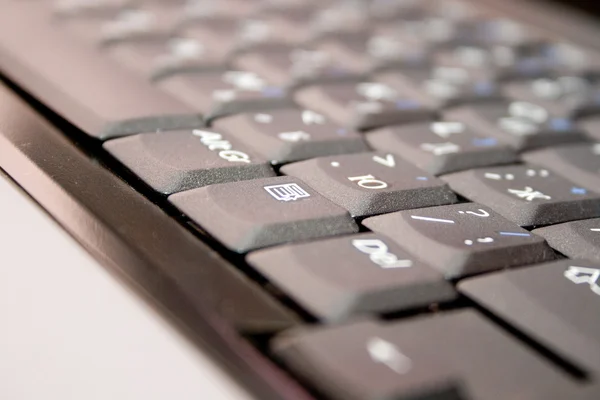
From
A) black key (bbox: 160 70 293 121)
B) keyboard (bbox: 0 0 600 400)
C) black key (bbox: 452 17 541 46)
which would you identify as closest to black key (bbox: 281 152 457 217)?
keyboard (bbox: 0 0 600 400)

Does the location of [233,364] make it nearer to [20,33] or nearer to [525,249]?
[525,249]

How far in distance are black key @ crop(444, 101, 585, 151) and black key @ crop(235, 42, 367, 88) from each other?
113mm

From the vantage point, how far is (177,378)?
0.31 m

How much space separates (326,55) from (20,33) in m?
0.29

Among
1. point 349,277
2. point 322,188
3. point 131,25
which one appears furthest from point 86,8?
point 349,277

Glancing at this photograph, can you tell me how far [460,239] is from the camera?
0.40 m

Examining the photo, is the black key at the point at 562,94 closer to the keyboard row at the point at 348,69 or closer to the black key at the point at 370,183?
the keyboard row at the point at 348,69

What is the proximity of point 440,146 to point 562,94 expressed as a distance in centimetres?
26

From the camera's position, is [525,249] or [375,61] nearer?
[525,249]

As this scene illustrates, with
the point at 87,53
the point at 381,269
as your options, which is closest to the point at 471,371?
the point at 381,269

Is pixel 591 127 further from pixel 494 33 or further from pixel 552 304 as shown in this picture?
pixel 552 304

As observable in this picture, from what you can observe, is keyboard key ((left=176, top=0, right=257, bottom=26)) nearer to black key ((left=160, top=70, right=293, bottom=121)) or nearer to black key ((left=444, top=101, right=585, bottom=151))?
black key ((left=160, top=70, right=293, bottom=121))

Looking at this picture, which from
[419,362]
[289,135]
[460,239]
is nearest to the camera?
[419,362]

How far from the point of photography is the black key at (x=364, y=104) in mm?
600
